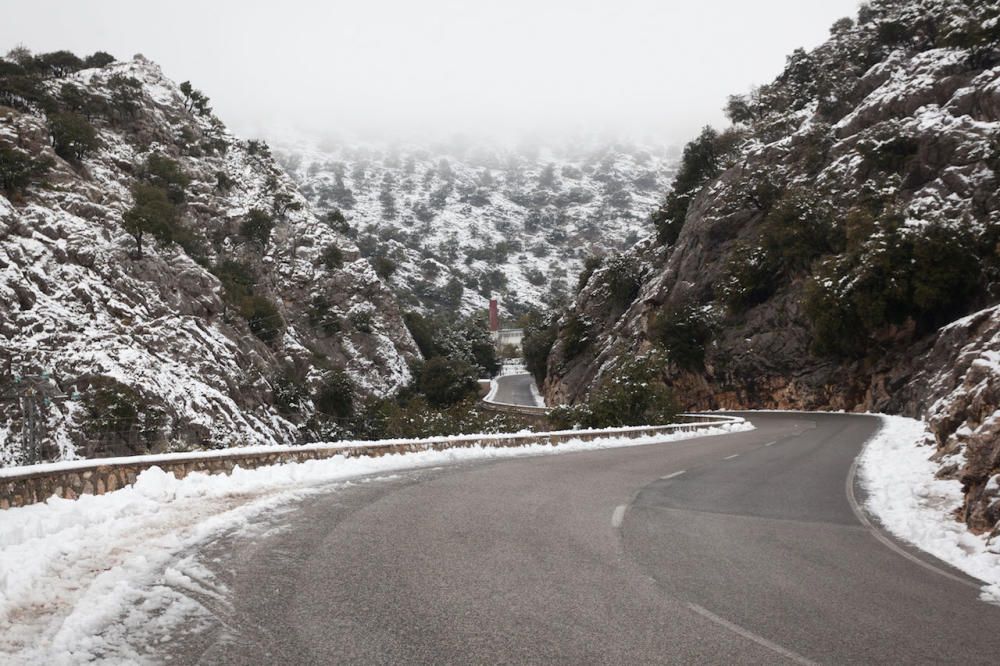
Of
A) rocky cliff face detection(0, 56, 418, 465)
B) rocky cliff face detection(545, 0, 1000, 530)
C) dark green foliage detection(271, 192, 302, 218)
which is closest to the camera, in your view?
rocky cliff face detection(545, 0, 1000, 530)

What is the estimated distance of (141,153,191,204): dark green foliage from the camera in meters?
74.4

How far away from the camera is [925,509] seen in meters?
10.4

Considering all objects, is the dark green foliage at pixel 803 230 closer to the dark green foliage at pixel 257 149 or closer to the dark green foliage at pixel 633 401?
the dark green foliage at pixel 633 401

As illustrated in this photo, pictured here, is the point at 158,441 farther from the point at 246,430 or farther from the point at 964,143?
the point at 964,143

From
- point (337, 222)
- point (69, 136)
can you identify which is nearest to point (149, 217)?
point (69, 136)

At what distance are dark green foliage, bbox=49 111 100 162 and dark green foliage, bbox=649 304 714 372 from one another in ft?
189

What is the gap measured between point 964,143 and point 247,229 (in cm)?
7181

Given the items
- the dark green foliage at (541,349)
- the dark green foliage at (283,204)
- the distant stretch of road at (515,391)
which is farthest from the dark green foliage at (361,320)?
the dark green foliage at (541,349)

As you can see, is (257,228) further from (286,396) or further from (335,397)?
(286,396)

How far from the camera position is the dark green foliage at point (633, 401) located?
36.3 meters

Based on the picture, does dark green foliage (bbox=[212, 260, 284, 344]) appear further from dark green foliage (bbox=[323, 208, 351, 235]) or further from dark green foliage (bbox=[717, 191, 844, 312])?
dark green foliage (bbox=[717, 191, 844, 312])

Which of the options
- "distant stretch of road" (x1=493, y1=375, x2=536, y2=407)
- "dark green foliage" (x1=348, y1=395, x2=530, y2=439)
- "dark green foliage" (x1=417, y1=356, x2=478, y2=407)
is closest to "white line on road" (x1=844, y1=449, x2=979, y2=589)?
"dark green foliage" (x1=348, y1=395, x2=530, y2=439)

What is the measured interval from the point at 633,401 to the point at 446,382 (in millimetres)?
48734

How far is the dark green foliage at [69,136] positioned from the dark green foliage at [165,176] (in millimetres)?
7958
